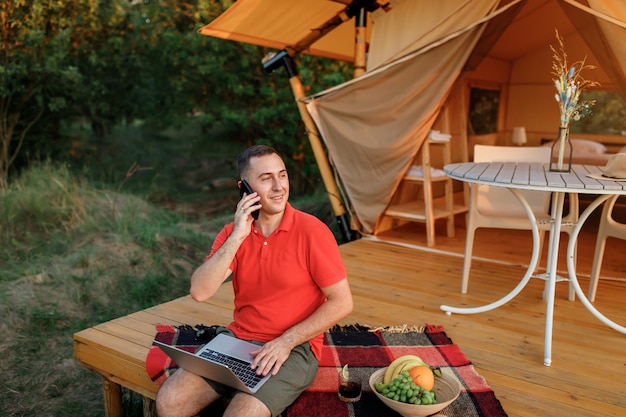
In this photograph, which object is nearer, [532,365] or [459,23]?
[532,365]

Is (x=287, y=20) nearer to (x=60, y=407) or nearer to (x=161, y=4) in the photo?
(x=60, y=407)

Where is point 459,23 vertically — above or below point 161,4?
below

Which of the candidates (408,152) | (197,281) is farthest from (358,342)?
(408,152)

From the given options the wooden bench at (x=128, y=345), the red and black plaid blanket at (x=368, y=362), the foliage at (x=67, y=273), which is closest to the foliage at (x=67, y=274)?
the foliage at (x=67, y=273)

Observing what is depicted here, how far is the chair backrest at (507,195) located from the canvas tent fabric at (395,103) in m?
0.61

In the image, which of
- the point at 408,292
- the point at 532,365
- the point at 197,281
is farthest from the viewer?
the point at 408,292

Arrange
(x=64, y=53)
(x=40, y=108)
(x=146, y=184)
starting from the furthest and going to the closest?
(x=146, y=184), (x=40, y=108), (x=64, y=53)

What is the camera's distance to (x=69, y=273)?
4297 millimetres

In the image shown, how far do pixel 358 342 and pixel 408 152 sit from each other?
2.05 meters

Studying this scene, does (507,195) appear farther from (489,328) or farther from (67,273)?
(67,273)

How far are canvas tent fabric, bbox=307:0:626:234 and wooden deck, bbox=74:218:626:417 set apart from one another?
2.11ft

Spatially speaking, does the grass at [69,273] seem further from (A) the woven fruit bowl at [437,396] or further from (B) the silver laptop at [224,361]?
(A) the woven fruit bowl at [437,396]

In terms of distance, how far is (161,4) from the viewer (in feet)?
29.6

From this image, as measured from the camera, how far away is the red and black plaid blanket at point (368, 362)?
2.00 metres
